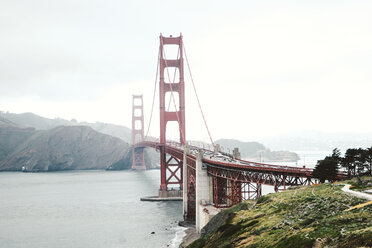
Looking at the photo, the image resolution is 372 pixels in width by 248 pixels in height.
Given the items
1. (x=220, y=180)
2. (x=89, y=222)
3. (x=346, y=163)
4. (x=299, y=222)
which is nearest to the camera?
(x=299, y=222)

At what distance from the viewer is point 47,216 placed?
193 feet

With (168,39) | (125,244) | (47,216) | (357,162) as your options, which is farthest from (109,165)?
(357,162)

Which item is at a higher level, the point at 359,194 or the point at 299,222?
the point at 359,194

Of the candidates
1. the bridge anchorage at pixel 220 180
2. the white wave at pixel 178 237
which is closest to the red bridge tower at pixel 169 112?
the bridge anchorage at pixel 220 180

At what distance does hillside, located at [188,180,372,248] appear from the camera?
612 inches

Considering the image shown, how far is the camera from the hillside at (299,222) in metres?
15.6

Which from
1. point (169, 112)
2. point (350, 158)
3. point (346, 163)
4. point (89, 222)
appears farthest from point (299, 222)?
point (169, 112)

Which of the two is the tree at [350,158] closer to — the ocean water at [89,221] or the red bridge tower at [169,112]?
the ocean water at [89,221]

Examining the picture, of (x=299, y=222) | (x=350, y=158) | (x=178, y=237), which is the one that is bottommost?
(x=178, y=237)

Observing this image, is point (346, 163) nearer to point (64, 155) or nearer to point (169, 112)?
point (169, 112)

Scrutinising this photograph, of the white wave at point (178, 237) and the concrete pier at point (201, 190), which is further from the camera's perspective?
the concrete pier at point (201, 190)

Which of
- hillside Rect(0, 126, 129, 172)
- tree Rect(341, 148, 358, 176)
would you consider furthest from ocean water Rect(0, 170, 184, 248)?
hillside Rect(0, 126, 129, 172)

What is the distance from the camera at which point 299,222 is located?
19.6m

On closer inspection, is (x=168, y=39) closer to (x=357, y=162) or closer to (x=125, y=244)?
(x=125, y=244)
